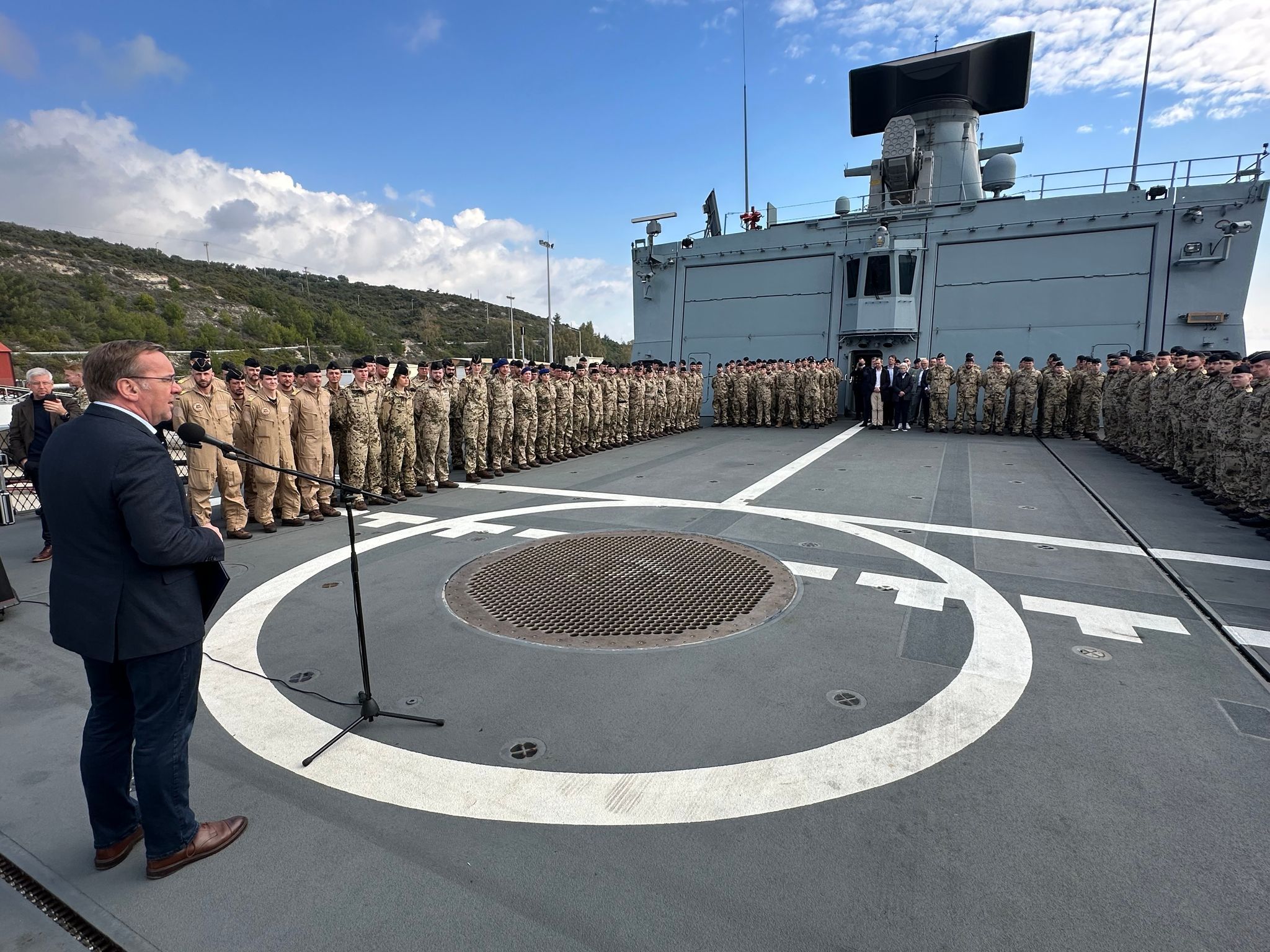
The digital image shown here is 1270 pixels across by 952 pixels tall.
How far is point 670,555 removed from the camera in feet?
16.2

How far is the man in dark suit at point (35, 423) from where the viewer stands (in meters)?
5.37

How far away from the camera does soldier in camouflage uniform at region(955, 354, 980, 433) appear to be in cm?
1338

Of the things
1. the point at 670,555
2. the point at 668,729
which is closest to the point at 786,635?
the point at 668,729

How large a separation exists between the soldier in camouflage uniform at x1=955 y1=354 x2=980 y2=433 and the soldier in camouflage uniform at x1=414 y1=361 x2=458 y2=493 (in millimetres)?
11056

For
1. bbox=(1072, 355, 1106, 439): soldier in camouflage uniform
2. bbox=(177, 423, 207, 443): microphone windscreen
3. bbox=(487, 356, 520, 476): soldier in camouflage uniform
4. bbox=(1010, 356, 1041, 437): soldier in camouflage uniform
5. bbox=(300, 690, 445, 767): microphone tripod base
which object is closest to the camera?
bbox=(177, 423, 207, 443): microphone windscreen

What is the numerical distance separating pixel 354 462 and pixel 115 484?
564cm

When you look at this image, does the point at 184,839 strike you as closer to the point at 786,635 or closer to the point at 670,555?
the point at 786,635

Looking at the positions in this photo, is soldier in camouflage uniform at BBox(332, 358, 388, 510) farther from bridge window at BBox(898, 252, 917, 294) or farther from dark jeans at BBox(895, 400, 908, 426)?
bridge window at BBox(898, 252, 917, 294)

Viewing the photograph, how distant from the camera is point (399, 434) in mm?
7430

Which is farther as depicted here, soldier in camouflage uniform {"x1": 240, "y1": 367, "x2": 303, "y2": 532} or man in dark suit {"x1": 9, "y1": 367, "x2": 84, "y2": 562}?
soldier in camouflage uniform {"x1": 240, "y1": 367, "x2": 303, "y2": 532}

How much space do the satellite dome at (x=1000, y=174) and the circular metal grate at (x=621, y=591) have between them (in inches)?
641

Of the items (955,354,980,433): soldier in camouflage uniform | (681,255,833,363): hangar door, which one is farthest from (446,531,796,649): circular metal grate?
(681,255,833,363): hangar door

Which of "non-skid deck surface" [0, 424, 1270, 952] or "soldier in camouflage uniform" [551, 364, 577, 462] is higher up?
"soldier in camouflage uniform" [551, 364, 577, 462]

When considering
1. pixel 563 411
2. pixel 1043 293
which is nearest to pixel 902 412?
pixel 1043 293
